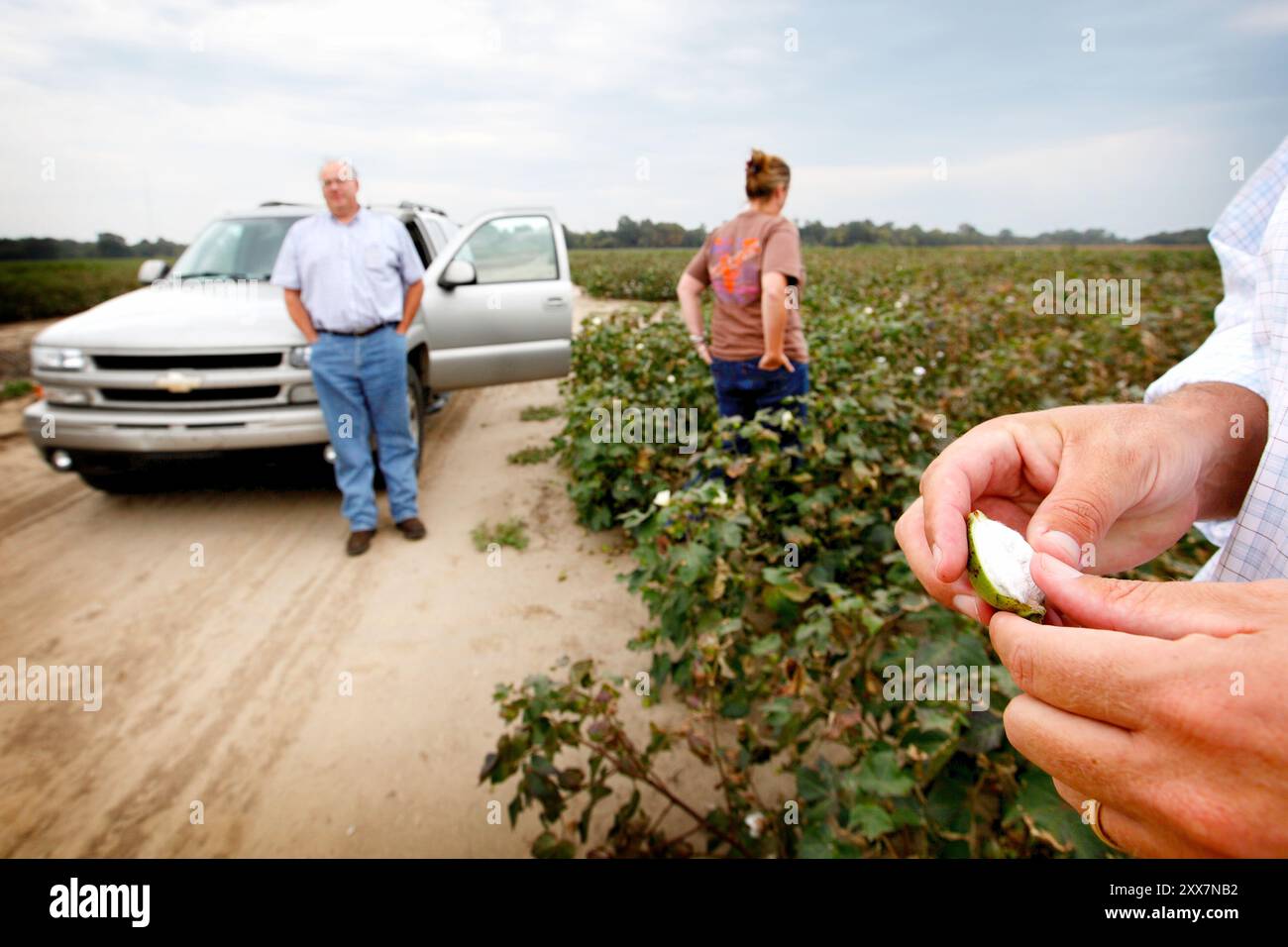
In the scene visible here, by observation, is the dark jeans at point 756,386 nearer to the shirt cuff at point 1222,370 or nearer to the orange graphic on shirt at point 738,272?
the orange graphic on shirt at point 738,272

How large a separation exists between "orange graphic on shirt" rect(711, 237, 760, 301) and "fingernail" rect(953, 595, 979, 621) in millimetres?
2854

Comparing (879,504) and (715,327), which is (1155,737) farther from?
(715,327)

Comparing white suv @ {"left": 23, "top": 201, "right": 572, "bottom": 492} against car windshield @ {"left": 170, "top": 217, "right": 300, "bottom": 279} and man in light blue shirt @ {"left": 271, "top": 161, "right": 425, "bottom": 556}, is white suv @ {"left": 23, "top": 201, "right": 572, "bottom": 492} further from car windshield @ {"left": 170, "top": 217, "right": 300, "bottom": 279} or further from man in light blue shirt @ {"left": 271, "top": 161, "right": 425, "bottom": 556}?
man in light blue shirt @ {"left": 271, "top": 161, "right": 425, "bottom": 556}

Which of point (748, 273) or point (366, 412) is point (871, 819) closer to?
point (748, 273)

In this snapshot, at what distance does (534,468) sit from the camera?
227 inches

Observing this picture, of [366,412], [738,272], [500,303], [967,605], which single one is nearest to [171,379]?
[366,412]

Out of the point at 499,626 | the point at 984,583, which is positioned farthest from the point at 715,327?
the point at 984,583

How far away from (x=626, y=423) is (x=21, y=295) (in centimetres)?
1584

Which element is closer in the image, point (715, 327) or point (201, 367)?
point (715, 327)

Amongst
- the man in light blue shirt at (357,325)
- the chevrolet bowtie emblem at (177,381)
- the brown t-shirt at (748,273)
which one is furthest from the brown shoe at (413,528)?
the brown t-shirt at (748,273)

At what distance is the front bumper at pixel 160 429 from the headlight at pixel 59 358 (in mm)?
279

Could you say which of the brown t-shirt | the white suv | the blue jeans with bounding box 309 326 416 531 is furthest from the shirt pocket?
the brown t-shirt

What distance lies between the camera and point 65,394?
14.1ft

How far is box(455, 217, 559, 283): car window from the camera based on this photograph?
5.81 m
